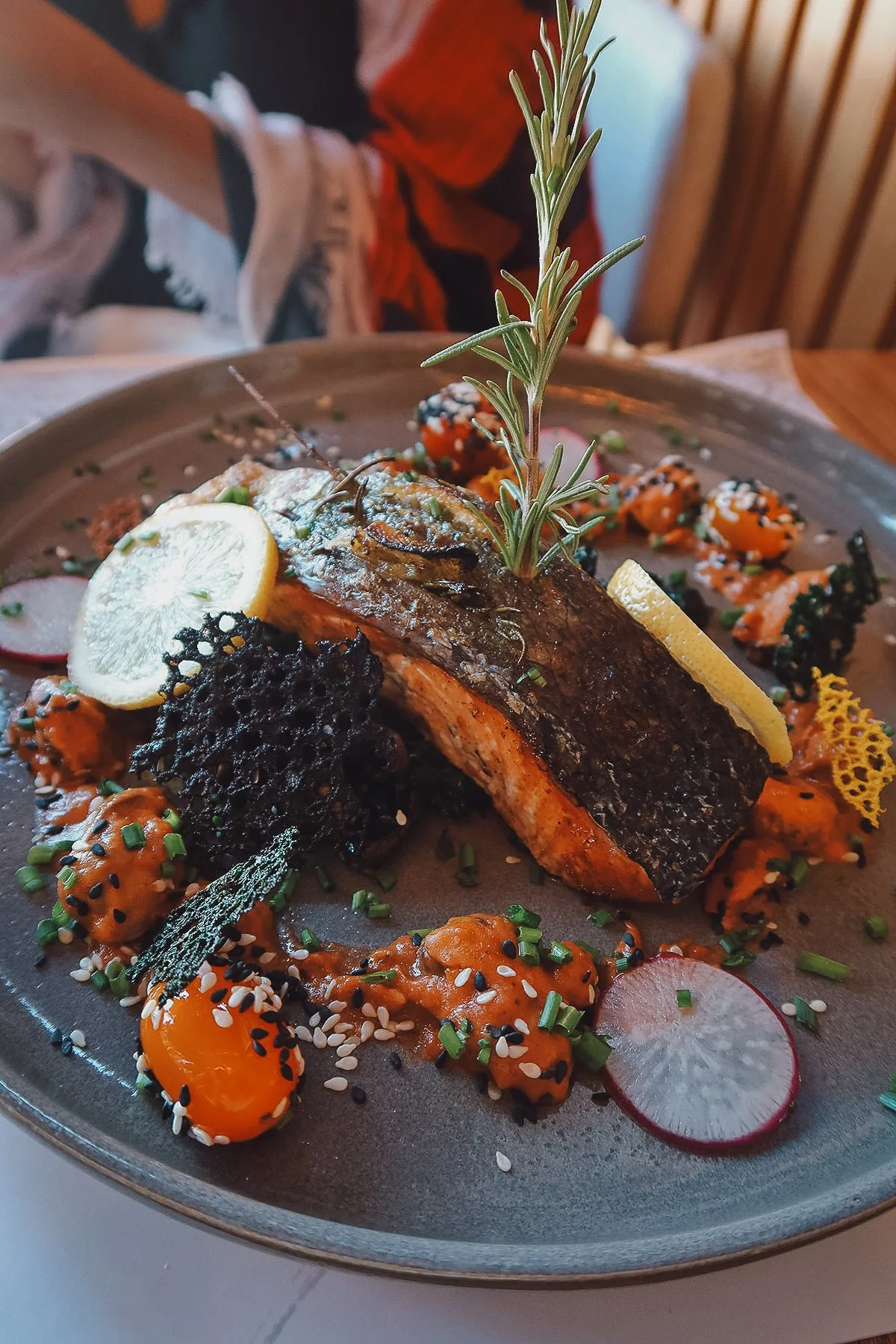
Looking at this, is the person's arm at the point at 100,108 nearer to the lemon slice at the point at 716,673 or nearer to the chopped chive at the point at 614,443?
the chopped chive at the point at 614,443

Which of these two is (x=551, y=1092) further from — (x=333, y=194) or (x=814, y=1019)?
A: (x=333, y=194)

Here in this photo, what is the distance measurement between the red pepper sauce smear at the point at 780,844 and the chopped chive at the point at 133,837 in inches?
45.0

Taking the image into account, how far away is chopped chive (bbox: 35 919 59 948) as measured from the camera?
5.46ft

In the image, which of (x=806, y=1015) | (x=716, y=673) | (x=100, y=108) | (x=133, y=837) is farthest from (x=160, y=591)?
(x=100, y=108)

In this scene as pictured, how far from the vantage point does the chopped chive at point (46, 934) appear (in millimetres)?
1663

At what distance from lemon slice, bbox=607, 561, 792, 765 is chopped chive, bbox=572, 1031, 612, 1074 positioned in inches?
28.5

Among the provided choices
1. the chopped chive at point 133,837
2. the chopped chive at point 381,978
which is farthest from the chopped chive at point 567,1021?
the chopped chive at point 133,837

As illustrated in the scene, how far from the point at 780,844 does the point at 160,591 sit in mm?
1495

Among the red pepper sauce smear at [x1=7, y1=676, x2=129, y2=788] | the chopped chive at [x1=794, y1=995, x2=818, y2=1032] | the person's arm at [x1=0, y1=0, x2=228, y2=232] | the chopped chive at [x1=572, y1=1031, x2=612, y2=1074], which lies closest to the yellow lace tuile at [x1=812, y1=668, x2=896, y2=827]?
the chopped chive at [x1=794, y1=995, x2=818, y2=1032]

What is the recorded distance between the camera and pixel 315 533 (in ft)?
6.88

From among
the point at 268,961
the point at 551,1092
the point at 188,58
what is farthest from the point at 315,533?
the point at 188,58

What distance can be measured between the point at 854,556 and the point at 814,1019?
1.18 meters

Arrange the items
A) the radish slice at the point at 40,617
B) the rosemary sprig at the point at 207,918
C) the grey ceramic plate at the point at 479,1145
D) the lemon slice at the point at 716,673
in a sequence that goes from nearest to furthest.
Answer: the grey ceramic plate at the point at 479,1145, the rosemary sprig at the point at 207,918, the lemon slice at the point at 716,673, the radish slice at the point at 40,617

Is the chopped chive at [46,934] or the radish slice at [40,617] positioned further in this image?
the radish slice at [40,617]
